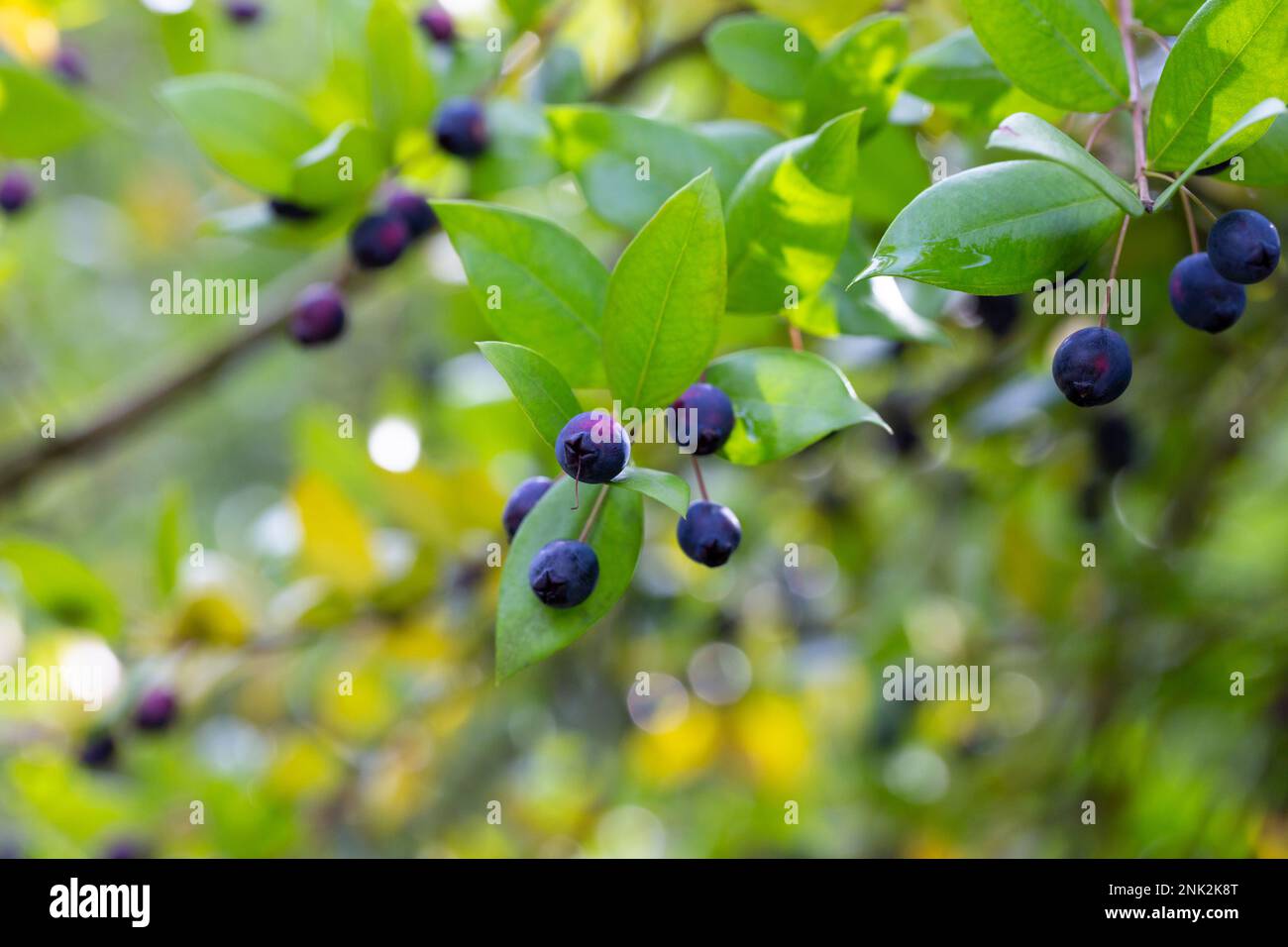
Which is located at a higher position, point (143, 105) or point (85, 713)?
point (143, 105)

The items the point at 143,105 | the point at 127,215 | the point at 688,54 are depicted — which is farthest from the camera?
the point at 143,105

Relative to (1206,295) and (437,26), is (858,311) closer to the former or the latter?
(1206,295)

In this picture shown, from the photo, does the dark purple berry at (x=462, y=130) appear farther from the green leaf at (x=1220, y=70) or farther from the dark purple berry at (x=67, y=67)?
the dark purple berry at (x=67, y=67)

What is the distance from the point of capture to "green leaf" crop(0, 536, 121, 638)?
143 cm

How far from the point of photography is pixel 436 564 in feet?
5.27

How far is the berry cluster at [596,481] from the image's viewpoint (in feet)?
Result: 2.12

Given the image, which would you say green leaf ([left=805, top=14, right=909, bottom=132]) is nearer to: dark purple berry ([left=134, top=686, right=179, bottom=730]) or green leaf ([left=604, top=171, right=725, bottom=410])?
green leaf ([left=604, top=171, right=725, bottom=410])

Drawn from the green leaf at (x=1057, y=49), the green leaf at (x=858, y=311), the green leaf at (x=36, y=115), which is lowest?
the green leaf at (x=858, y=311)

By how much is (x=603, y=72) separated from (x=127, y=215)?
203 cm

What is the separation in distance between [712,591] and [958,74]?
4.53 ft

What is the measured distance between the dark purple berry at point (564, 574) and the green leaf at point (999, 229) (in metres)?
0.24

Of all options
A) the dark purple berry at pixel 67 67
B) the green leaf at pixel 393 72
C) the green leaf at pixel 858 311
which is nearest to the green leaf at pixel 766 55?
the green leaf at pixel 858 311

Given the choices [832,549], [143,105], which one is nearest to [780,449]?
[832,549]
